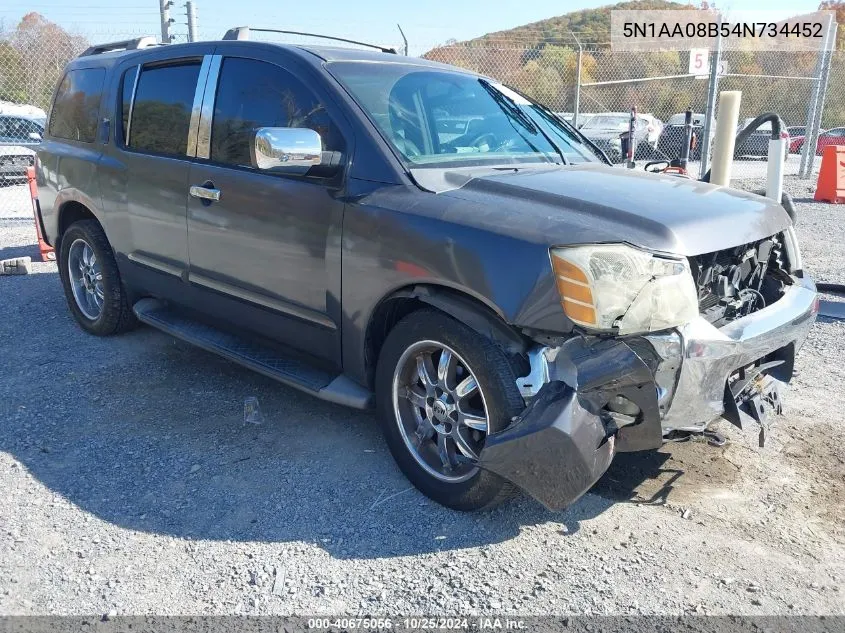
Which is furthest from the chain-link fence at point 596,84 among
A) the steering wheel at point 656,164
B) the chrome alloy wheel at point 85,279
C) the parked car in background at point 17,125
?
the chrome alloy wheel at point 85,279

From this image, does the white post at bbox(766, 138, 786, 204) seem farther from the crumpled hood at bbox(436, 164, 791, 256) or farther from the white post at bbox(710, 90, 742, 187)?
the crumpled hood at bbox(436, 164, 791, 256)

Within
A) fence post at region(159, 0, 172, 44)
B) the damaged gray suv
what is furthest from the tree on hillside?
the damaged gray suv

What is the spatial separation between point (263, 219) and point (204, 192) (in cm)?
52

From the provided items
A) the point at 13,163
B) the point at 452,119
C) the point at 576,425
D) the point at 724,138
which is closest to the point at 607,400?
the point at 576,425

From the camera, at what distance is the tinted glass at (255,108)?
11.7 feet

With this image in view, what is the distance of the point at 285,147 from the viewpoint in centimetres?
314

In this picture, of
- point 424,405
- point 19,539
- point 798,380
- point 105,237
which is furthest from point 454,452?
point 105,237

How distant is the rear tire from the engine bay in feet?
12.6

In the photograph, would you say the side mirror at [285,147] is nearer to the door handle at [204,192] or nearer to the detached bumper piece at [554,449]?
the door handle at [204,192]

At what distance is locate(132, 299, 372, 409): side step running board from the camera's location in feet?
11.3

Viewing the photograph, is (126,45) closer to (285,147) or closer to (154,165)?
(154,165)

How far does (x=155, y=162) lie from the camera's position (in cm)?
442

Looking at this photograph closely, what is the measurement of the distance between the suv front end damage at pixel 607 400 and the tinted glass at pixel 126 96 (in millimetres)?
3317

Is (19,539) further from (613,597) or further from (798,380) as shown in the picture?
(798,380)
